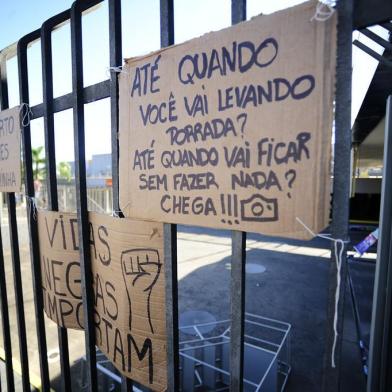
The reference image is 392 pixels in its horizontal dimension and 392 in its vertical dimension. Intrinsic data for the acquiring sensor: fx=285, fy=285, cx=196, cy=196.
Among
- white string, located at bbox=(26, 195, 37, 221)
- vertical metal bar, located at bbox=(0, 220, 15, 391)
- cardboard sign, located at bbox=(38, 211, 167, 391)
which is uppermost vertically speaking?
white string, located at bbox=(26, 195, 37, 221)

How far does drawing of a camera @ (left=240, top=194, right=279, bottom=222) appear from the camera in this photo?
0.81m

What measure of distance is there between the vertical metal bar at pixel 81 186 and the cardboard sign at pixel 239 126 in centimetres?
33

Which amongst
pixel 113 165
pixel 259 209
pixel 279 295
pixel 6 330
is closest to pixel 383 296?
pixel 259 209

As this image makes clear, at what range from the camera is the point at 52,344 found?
13.8 ft

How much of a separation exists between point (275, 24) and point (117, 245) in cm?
99

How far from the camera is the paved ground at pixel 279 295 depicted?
3.79m

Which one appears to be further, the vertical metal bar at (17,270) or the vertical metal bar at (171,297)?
the vertical metal bar at (17,270)

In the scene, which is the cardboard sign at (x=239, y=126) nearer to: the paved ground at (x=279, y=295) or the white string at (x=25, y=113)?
the white string at (x=25, y=113)

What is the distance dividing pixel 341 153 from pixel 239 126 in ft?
0.95

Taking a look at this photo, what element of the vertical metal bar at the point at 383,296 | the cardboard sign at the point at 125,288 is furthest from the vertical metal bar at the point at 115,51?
the vertical metal bar at the point at 383,296

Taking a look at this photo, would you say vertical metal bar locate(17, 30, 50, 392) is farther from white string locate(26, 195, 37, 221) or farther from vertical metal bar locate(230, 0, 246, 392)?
vertical metal bar locate(230, 0, 246, 392)

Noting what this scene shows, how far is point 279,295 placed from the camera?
19.7ft

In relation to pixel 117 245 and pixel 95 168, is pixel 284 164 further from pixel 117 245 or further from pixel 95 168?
pixel 95 168

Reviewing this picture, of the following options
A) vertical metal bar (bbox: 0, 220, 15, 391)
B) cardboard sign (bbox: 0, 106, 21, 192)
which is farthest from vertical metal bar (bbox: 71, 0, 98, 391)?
vertical metal bar (bbox: 0, 220, 15, 391)
